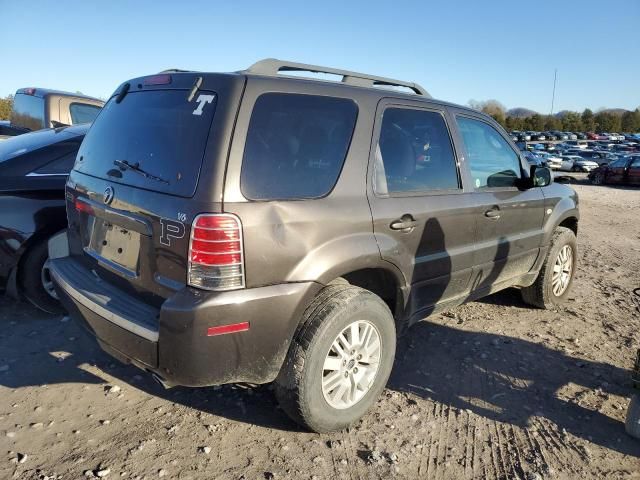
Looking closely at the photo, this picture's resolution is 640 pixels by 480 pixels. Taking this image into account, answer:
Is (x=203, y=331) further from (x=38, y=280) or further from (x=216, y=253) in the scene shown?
(x=38, y=280)

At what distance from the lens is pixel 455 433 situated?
9.66 ft

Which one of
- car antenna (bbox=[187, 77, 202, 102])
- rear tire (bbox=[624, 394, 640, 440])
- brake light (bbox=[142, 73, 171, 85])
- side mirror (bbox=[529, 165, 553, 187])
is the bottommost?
rear tire (bbox=[624, 394, 640, 440])

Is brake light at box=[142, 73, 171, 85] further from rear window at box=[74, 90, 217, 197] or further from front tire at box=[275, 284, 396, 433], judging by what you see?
front tire at box=[275, 284, 396, 433]

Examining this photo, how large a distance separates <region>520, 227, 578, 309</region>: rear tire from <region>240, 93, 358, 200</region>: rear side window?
295 centimetres

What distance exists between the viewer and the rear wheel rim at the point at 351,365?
2.77 metres

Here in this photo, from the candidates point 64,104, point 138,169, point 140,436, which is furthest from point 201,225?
point 64,104

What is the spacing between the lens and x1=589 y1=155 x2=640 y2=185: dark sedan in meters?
23.0

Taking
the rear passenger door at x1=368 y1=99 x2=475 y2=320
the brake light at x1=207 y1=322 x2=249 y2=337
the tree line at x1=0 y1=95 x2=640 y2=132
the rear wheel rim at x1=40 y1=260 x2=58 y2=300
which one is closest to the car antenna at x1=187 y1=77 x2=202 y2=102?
the rear passenger door at x1=368 y1=99 x2=475 y2=320

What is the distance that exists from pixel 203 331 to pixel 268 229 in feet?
1.84

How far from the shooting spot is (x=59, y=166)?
434 centimetres

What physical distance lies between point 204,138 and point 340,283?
1.11 meters

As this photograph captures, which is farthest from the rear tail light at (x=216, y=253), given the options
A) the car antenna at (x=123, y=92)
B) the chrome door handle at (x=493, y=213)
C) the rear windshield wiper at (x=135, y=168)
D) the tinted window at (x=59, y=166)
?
the tinted window at (x=59, y=166)

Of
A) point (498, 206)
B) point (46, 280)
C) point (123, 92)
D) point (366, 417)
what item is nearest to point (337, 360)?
point (366, 417)

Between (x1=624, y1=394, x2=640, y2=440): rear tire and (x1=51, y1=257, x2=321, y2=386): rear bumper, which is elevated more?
(x1=51, y1=257, x2=321, y2=386): rear bumper
